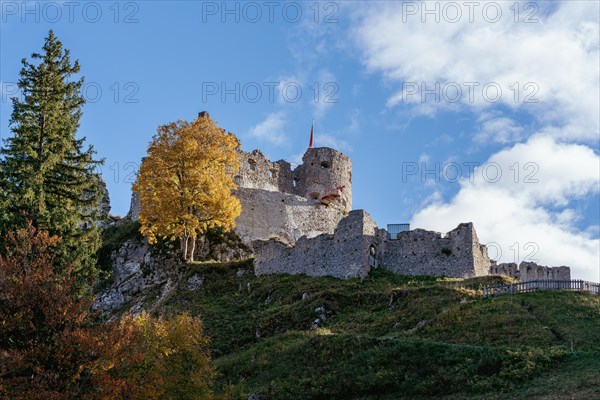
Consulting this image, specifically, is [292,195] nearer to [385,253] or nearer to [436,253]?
[385,253]

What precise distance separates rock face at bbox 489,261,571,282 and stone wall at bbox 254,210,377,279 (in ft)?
26.4

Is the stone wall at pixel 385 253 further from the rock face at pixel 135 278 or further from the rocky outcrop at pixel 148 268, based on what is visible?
the rock face at pixel 135 278

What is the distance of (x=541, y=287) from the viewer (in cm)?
4109

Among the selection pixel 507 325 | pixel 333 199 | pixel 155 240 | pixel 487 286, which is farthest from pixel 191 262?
pixel 507 325

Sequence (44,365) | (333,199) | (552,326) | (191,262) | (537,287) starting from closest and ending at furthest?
(44,365), (552,326), (537,287), (191,262), (333,199)

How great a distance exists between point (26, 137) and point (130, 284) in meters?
15.7

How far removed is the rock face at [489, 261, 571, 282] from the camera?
5009cm

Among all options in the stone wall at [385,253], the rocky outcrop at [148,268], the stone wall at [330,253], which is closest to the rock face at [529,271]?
the stone wall at [385,253]

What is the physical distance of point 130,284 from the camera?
54.2m

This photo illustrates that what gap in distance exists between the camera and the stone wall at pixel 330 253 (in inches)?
1898

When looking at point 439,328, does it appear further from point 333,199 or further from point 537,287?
point 333,199

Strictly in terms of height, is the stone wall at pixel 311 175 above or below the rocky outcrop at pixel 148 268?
above

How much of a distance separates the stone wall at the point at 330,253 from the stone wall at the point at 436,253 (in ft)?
5.16

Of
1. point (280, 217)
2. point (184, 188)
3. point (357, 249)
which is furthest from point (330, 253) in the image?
point (280, 217)
